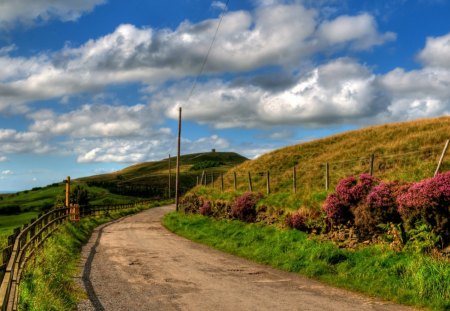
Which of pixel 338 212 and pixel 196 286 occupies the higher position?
pixel 338 212

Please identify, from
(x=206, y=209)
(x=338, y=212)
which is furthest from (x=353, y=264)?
(x=206, y=209)

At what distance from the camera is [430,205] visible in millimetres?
13203

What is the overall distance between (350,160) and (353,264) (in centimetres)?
1462

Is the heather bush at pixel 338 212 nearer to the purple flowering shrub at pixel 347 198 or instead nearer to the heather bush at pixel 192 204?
the purple flowering shrub at pixel 347 198

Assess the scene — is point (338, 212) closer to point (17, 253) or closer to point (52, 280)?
point (52, 280)

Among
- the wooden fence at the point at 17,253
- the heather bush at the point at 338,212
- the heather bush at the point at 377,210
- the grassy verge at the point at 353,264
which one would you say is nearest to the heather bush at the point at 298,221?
the grassy verge at the point at 353,264

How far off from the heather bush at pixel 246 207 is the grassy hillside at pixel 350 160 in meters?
0.99

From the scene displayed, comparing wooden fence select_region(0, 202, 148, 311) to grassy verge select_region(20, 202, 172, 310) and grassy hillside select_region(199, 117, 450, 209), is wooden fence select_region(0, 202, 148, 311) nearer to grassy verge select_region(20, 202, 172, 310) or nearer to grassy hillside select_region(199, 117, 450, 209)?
grassy verge select_region(20, 202, 172, 310)

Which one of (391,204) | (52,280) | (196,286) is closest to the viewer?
(52,280)

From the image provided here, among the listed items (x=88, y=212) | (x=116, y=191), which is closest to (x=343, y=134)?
(x=88, y=212)

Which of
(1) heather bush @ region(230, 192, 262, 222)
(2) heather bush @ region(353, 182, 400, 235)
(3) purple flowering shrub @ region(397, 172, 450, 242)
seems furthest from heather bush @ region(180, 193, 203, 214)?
(3) purple flowering shrub @ region(397, 172, 450, 242)

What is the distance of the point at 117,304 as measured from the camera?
1073 cm

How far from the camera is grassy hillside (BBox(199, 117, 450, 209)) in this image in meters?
22.2

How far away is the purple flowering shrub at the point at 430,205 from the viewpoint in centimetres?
1305
